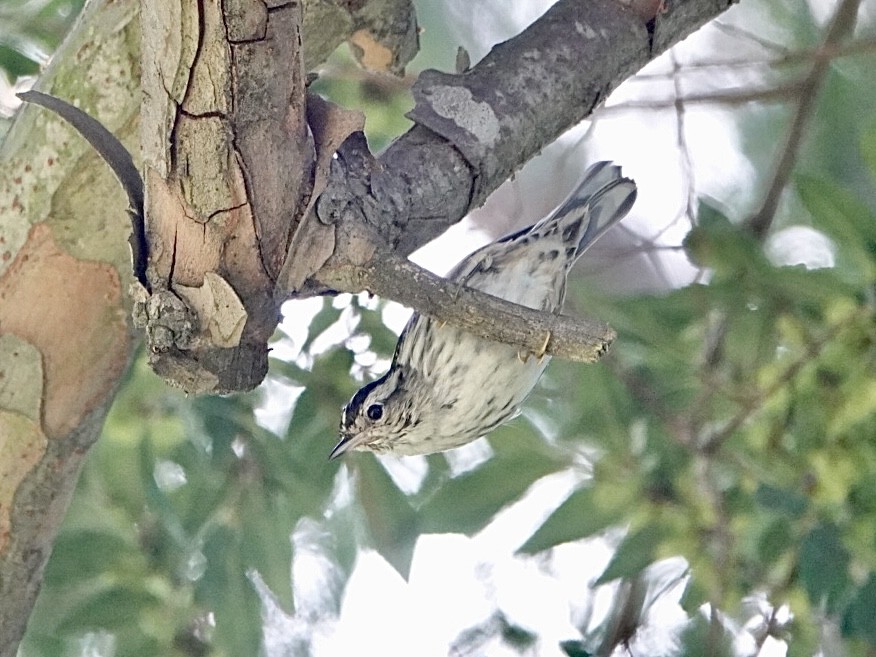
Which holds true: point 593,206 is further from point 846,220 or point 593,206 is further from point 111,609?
point 111,609

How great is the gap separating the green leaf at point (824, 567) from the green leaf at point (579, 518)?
335 mm

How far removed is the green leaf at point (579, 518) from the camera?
1782 millimetres

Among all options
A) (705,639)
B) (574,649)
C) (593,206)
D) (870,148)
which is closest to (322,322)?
(593,206)

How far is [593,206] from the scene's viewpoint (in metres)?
2.12

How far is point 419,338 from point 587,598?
0.56 metres

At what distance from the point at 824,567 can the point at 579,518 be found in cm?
40

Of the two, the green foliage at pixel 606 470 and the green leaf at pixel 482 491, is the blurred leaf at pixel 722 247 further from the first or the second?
the green leaf at pixel 482 491

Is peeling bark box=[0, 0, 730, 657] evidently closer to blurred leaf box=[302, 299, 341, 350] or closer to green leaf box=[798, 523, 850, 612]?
blurred leaf box=[302, 299, 341, 350]

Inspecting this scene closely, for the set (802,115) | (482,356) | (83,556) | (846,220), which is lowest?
(83,556)

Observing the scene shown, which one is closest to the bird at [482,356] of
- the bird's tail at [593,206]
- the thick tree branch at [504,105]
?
the bird's tail at [593,206]

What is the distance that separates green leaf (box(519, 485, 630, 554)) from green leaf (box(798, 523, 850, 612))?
34cm

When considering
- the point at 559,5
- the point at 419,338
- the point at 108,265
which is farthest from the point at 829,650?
the point at 108,265

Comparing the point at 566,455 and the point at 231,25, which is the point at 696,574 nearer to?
the point at 566,455

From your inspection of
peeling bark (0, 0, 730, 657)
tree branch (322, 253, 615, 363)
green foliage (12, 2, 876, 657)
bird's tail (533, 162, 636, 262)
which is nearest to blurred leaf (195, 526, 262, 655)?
green foliage (12, 2, 876, 657)
